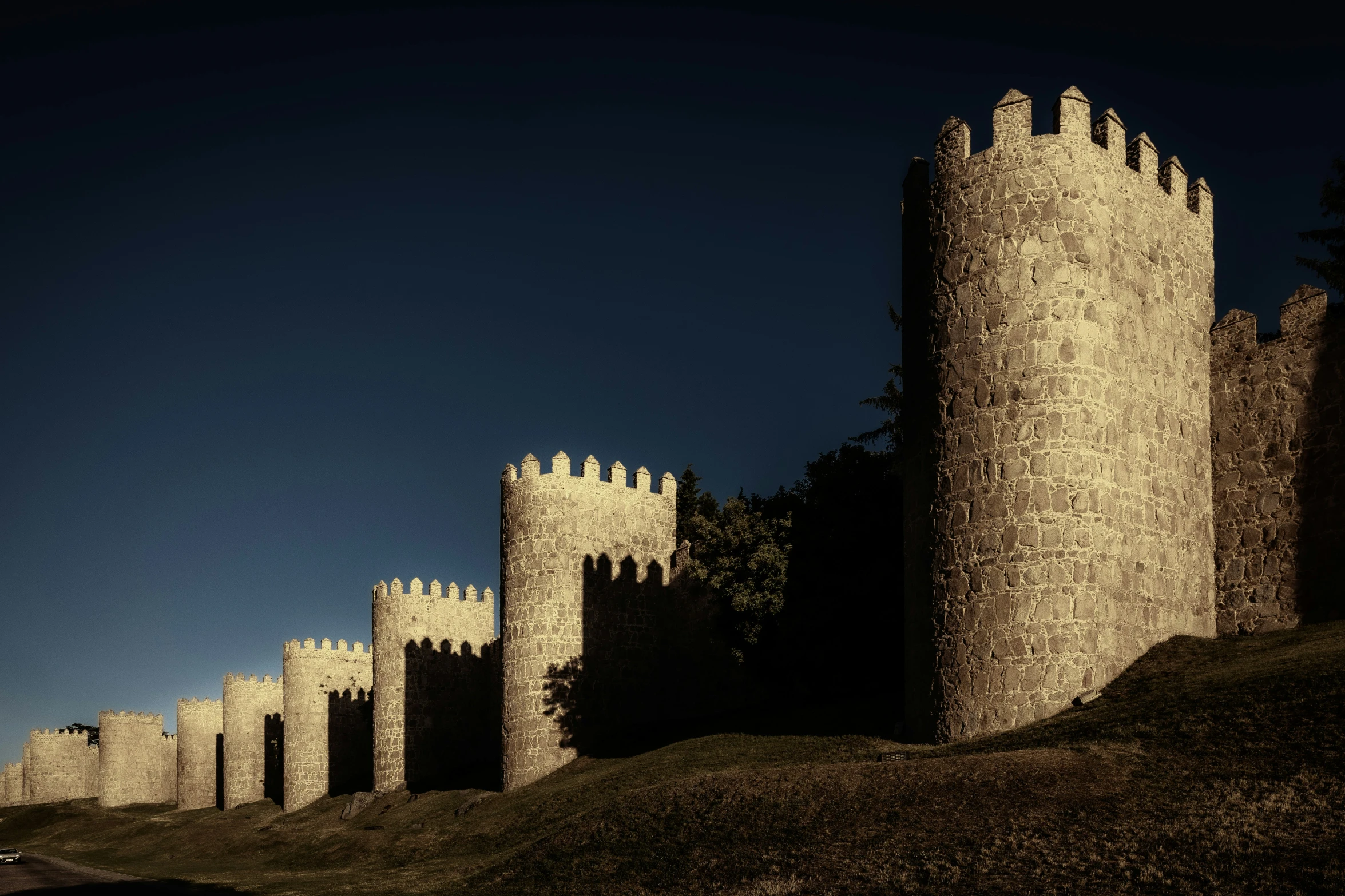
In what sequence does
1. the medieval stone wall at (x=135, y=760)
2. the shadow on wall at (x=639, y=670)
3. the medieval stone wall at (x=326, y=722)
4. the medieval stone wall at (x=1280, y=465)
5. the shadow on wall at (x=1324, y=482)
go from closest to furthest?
the shadow on wall at (x=1324, y=482)
the medieval stone wall at (x=1280, y=465)
the shadow on wall at (x=639, y=670)
the medieval stone wall at (x=326, y=722)
the medieval stone wall at (x=135, y=760)

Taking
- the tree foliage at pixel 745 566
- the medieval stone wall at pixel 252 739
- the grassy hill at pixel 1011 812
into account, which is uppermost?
the tree foliage at pixel 745 566

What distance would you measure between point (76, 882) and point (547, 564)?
1395 cm

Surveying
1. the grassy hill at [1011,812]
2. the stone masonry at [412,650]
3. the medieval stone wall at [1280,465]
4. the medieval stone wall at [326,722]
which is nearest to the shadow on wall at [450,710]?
the stone masonry at [412,650]

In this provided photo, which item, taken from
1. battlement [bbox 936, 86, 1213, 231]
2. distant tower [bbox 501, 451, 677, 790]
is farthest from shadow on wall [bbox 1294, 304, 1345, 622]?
distant tower [bbox 501, 451, 677, 790]

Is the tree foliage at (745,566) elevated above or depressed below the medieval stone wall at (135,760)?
above

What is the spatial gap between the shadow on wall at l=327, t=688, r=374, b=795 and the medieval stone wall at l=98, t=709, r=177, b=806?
28533 mm

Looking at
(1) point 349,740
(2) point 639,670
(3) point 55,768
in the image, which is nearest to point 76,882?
(2) point 639,670

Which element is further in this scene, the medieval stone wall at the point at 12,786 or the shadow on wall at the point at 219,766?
the medieval stone wall at the point at 12,786

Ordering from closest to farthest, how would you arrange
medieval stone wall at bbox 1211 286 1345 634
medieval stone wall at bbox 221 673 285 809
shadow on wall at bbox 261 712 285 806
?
medieval stone wall at bbox 1211 286 1345 634 → medieval stone wall at bbox 221 673 285 809 → shadow on wall at bbox 261 712 285 806

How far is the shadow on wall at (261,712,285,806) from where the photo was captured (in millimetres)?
61250

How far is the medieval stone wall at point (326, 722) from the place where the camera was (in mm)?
51000

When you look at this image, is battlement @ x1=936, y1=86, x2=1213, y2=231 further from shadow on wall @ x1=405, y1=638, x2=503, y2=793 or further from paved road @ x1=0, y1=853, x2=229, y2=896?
shadow on wall @ x1=405, y1=638, x2=503, y2=793

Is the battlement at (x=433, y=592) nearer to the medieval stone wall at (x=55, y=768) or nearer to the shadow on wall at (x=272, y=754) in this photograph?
the shadow on wall at (x=272, y=754)

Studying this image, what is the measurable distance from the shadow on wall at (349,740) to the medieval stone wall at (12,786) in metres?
52.8
